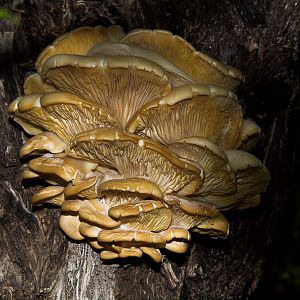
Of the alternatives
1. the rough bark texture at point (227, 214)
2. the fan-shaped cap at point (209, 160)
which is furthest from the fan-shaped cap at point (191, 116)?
the rough bark texture at point (227, 214)

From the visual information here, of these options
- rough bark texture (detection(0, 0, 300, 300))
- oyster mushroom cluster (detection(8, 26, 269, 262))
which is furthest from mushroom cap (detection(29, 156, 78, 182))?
rough bark texture (detection(0, 0, 300, 300))

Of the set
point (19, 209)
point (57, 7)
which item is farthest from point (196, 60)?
point (19, 209)

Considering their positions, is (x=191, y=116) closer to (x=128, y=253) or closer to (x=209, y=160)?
(x=209, y=160)

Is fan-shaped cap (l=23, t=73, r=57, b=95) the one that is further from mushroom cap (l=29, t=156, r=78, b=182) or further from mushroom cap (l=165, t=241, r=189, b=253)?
mushroom cap (l=165, t=241, r=189, b=253)

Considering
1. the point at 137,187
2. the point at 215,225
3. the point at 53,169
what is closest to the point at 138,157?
the point at 137,187

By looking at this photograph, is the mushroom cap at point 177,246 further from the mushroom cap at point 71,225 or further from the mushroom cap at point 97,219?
the mushroom cap at point 71,225

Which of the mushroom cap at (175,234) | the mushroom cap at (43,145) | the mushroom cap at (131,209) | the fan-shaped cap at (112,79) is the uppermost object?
the fan-shaped cap at (112,79)
